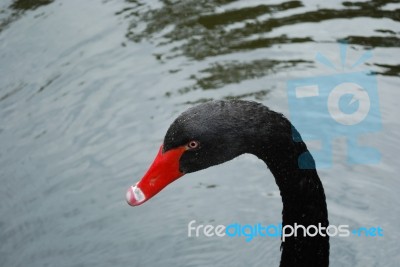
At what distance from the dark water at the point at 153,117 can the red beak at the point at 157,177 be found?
1.10 m

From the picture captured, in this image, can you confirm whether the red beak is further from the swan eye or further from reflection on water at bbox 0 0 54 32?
reflection on water at bbox 0 0 54 32

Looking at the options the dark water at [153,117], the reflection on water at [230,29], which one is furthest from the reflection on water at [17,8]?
the reflection on water at [230,29]

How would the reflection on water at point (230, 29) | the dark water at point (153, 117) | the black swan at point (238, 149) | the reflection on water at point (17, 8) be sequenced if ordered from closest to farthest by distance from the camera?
the black swan at point (238, 149)
the dark water at point (153, 117)
the reflection on water at point (230, 29)
the reflection on water at point (17, 8)

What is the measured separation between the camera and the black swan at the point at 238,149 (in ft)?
8.53

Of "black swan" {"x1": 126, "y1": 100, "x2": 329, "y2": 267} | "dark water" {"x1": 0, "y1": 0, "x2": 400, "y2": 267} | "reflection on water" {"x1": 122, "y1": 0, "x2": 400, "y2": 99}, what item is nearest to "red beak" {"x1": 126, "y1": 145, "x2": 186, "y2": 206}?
"black swan" {"x1": 126, "y1": 100, "x2": 329, "y2": 267}

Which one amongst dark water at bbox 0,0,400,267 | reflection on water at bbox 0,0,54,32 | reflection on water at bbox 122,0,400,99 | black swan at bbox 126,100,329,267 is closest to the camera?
black swan at bbox 126,100,329,267

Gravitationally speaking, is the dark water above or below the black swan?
below

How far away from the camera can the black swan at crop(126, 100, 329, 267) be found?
260cm

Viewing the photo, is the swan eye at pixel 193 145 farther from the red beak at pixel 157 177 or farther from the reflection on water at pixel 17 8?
the reflection on water at pixel 17 8

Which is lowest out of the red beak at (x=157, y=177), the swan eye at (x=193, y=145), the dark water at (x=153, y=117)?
the dark water at (x=153, y=117)

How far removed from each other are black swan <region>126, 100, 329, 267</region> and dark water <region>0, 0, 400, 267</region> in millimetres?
904

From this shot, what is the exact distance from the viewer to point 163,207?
13.4 feet

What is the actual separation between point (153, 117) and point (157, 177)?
6.61 ft

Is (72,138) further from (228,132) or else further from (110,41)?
(228,132)
